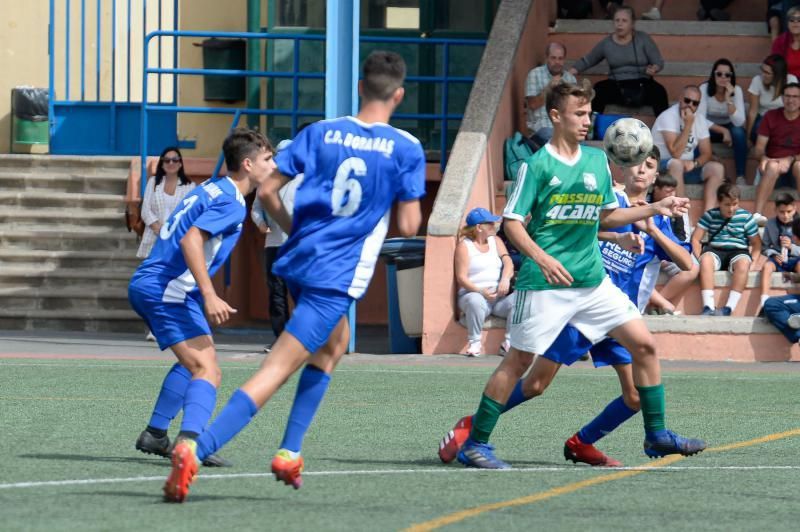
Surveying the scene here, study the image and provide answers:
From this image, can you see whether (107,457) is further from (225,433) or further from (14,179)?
(14,179)

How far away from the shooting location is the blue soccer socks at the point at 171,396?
8.30m

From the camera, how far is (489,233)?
15586mm

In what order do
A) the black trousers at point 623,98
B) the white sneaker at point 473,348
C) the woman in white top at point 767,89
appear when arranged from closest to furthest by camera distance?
the white sneaker at point 473,348 → the woman in white top at point 767,89 → the black trousers at point 623,98

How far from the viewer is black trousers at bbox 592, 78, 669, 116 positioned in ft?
58.5

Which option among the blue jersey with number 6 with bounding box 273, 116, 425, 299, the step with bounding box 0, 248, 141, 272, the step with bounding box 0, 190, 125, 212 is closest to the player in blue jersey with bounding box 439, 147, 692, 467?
the blue jersey with number 6 with bounding box 273, 116, 425, 299

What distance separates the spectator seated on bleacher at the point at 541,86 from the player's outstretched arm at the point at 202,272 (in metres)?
9.80

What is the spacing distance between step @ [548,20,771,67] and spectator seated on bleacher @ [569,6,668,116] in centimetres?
123

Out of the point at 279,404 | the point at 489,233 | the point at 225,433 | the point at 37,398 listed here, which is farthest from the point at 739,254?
the point at 225,433

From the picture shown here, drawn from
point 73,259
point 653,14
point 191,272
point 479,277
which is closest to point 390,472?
point 191,272

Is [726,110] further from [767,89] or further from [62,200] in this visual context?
[62,200]

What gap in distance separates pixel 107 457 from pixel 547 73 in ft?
33.5

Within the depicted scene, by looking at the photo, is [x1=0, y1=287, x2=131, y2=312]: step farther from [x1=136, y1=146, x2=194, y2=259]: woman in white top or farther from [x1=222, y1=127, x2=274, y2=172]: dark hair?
[x1=222, y1=127, x2=274, y2=172]: dark hair

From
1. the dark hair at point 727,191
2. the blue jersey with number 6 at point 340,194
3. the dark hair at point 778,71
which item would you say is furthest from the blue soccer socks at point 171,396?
the dark hair at point 778,71

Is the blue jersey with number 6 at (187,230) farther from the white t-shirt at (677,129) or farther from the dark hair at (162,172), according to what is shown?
the white t-shirt at (677,129)
